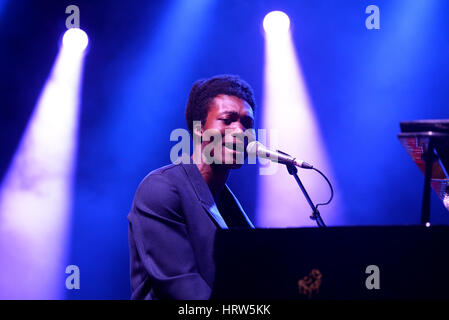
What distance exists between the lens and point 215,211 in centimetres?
221

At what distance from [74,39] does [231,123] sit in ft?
12.0

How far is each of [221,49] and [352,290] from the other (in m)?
4.33

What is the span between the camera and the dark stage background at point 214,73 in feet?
17.4

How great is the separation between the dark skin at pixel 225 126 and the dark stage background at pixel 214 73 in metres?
2.72

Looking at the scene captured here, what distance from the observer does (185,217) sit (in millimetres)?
2131

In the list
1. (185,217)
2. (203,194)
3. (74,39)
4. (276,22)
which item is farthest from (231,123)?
(74,39)

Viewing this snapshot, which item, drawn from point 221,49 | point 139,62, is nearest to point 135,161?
point 139,62

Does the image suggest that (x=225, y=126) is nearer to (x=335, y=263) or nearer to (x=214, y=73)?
(x=335, y=263)

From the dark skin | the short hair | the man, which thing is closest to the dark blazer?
the man

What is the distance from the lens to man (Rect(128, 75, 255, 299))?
1961 mm

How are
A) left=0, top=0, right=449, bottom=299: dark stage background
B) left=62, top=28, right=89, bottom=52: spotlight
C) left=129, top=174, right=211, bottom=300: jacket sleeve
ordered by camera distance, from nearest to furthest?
left=129, top=174, right=211, bottom=300: jacket sleeve, left=0, top=0, right=449, bottom=299: dark stage background, left=62, top=28, right=89, bottom=52: spotlight

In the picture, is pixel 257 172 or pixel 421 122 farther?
pixel 257 172

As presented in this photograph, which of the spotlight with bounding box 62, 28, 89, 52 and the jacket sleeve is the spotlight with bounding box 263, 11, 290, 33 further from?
the jacket sleeve
